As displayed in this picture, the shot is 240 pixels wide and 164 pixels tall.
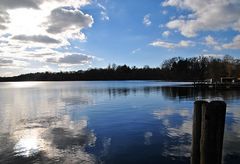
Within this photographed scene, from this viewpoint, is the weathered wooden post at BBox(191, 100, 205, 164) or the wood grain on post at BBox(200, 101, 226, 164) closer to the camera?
the wood grain on post at BBox(200, 101, 226, 164)

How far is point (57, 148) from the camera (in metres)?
14.9

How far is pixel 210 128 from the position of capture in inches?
223

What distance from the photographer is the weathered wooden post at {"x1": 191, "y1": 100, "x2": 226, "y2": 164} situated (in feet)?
18.1

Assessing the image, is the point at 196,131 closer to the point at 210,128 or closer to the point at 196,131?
the point at 196,131

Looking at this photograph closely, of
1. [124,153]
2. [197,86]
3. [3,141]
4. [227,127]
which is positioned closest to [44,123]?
[3,141]

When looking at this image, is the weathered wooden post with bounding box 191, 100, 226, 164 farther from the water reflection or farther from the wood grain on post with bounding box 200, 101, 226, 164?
the water reflection

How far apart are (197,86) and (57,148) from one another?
3158 inches

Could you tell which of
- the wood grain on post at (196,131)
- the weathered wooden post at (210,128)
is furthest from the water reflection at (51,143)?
the weathered wooden post at (210,128)

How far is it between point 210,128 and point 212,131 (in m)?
0.08

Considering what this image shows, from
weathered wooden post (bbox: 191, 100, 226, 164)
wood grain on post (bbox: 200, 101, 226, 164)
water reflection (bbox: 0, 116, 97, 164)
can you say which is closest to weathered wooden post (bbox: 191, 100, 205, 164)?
weathered wooden post (bbox: 191, 100, 226, 164)

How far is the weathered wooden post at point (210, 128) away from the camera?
18.1ft

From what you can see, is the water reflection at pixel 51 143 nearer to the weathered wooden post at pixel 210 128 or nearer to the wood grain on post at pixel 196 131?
the wood grain on post at pixel 196 131

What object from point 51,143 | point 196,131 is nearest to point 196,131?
point 196,131

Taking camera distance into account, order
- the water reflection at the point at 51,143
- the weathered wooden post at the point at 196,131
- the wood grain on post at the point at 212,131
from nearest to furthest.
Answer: the wood grain on post at the point at 212,131, the weathered wooden post at the point at 196,131, the water reflection at the point at 51,143
